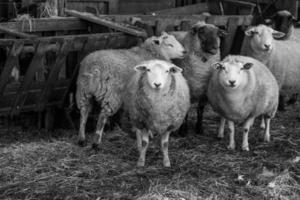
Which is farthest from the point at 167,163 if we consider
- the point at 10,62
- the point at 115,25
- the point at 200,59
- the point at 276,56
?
the point at 276,56

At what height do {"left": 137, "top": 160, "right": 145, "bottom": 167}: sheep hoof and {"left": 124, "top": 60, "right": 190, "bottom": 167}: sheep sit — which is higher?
{"left": 124, "top": 60, "right": 190, "bottom": 167}: sheep

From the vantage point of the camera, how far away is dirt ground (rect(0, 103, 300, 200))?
519 centimetres

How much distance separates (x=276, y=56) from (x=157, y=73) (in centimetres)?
351

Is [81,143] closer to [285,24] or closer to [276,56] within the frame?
[276,56]

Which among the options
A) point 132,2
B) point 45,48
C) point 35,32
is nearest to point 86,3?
point 132,2

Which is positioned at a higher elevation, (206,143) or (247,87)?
(247,87)

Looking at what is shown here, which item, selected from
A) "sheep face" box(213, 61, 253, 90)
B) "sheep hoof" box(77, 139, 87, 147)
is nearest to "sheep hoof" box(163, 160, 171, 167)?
"sheep face" box(213, 61, 253, 90)

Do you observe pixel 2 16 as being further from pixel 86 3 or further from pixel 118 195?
pixel 118 195

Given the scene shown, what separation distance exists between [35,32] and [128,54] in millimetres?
1420

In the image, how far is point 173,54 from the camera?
754cm

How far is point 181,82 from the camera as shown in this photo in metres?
6.22

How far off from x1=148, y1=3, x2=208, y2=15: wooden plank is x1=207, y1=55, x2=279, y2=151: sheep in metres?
4.38

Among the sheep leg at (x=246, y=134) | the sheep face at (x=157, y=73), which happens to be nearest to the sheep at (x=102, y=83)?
the sheep face at (x=157, y=73)

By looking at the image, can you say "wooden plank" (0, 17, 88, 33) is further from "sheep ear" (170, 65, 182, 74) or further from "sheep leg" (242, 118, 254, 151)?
"sheep leg" (242, 118, 254, 151)
